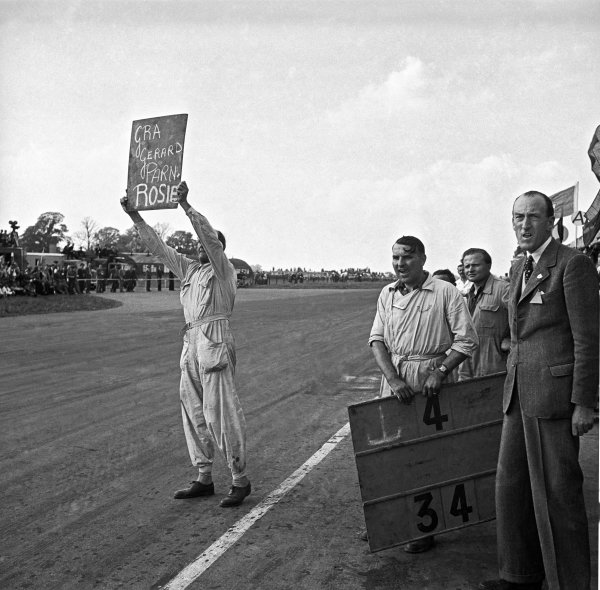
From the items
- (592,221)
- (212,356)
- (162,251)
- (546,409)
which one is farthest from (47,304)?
(546,409)

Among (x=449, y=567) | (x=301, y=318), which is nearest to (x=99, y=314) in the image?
(x=301, y=318)

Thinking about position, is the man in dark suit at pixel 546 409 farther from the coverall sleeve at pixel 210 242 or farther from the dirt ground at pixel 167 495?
the coverall sleeve at pixel 210 242

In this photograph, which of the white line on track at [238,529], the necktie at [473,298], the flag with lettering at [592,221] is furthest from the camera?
the necktie at [473,298]

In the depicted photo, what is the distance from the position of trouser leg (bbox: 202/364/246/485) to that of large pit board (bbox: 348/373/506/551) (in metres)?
1.40

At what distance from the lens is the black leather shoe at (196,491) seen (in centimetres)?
514

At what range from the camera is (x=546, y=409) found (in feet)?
10.9

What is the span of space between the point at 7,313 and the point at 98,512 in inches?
820

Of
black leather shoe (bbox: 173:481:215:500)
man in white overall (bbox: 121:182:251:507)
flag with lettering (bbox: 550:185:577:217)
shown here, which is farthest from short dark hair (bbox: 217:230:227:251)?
flag with lettering (bbox: 550:185:577:217)

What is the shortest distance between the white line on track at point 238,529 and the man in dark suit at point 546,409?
5.19ft

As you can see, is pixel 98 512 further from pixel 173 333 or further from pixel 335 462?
pixel 173 333

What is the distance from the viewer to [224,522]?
15.2 feet

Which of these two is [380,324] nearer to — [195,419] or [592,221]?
[195,419]

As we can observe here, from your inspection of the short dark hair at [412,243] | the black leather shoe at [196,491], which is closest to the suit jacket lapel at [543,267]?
the short dark hair at [412,243]

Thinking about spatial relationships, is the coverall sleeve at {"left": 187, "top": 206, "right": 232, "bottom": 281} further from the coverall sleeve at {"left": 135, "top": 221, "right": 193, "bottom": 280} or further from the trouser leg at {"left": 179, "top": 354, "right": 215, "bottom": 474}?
the trouser leg at {"left": 179, "top": 354, "right": 215, "bottom": 474}
